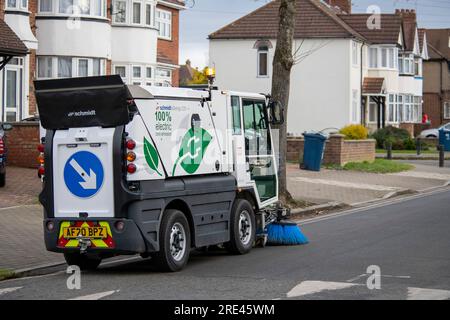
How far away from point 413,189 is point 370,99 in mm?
32694

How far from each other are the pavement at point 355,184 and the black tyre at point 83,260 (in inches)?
411

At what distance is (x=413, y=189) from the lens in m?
27.9

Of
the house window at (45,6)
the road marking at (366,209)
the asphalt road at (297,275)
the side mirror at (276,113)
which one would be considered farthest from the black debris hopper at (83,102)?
the house window at (45,6)

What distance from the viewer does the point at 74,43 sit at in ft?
111

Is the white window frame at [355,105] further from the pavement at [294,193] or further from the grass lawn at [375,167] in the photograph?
the grass lawn at [375,167]

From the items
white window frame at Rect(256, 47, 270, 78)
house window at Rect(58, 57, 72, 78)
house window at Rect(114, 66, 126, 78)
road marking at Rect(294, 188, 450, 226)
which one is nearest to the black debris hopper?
road marking at Rect(294, 188, 450, 226)

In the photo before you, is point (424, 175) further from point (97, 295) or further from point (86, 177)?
point (97, 295)

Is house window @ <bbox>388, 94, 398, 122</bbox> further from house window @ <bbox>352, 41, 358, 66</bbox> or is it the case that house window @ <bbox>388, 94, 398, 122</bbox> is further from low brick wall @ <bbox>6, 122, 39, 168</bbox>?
low brick wall @ <bbox>6, 122, 39, 168</bbox>

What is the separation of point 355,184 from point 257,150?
45.2 feet

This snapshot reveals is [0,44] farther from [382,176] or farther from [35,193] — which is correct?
[382,176]

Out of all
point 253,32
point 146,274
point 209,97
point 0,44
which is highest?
point 253,32

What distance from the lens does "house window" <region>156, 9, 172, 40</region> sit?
4438cm

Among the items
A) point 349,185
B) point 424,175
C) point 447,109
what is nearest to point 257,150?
point 349,185
